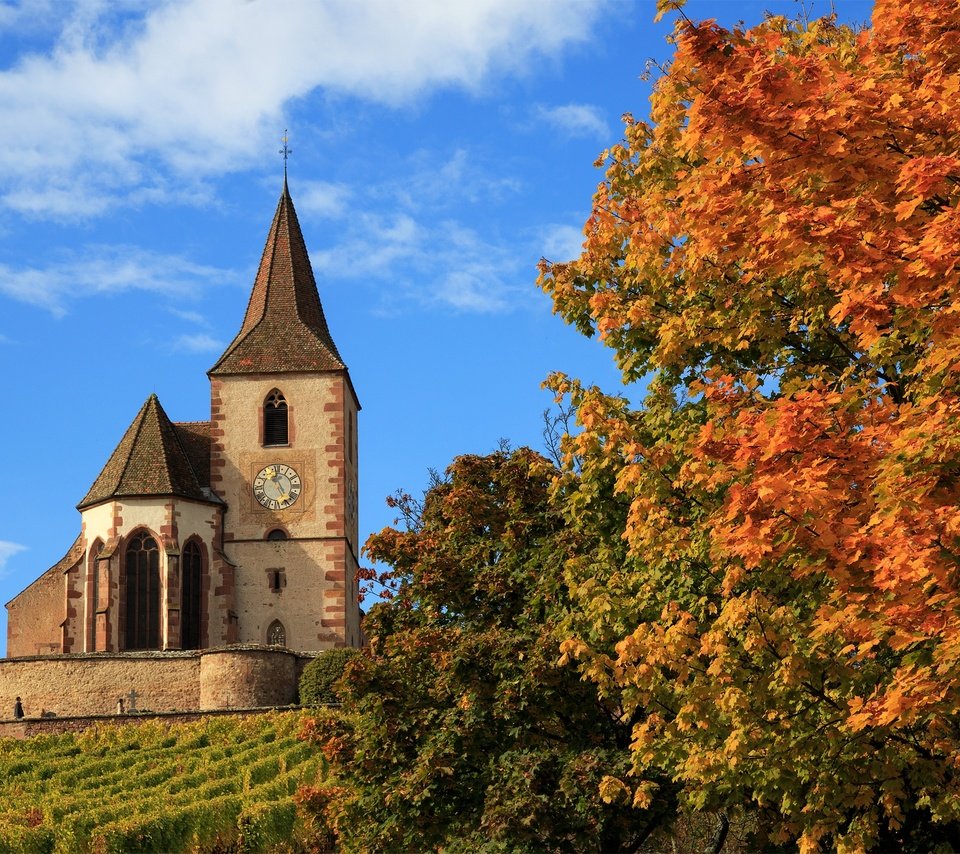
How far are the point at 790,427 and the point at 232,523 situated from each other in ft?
156

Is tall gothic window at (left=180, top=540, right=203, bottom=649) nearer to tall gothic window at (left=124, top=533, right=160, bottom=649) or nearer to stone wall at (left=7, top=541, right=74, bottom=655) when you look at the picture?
tall gothic window at (left=124, top=533, right=160, bottom=649)

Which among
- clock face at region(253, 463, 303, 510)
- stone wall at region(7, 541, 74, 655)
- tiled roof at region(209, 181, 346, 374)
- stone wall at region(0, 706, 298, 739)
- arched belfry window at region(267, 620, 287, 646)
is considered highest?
tiled roof at region(209, 181, 346, 374)

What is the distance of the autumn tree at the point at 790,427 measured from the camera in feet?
35.3

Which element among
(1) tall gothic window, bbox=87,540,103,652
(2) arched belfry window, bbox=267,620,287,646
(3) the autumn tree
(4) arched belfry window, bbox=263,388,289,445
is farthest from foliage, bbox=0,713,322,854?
(4) arched belfry window, bbox=263,388,289,445

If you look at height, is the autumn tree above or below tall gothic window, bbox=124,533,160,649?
below

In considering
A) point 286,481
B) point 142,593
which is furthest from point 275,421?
point 142,593

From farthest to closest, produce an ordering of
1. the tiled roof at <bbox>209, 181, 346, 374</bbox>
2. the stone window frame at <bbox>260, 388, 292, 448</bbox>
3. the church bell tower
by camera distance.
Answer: the tiled roof at <bbox>209, 181, 346, 374</bbox> → the stone window frame at <bbox>260, 388, 292, 448</bbox> → the church bell tower

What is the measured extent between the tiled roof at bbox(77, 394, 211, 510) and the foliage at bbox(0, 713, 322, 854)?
14826 mm

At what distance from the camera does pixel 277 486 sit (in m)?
58.1

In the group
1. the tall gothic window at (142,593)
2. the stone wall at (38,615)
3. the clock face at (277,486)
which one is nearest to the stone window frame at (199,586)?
the tall gothic window at (142,593)

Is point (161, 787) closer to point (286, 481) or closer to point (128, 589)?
point (128, 589)

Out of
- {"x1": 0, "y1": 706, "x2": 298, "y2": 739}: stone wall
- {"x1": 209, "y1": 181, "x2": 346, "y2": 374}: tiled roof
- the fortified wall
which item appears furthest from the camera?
{"x1": 209, "y1": 181, "x2": 346, "y2": 374}: tiled roof

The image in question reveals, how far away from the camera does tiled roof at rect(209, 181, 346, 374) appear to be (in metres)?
59.7

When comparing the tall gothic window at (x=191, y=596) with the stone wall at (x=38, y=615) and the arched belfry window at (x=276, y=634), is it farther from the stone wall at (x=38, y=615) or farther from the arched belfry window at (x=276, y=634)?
the stone wall at (x=38, y=615)
